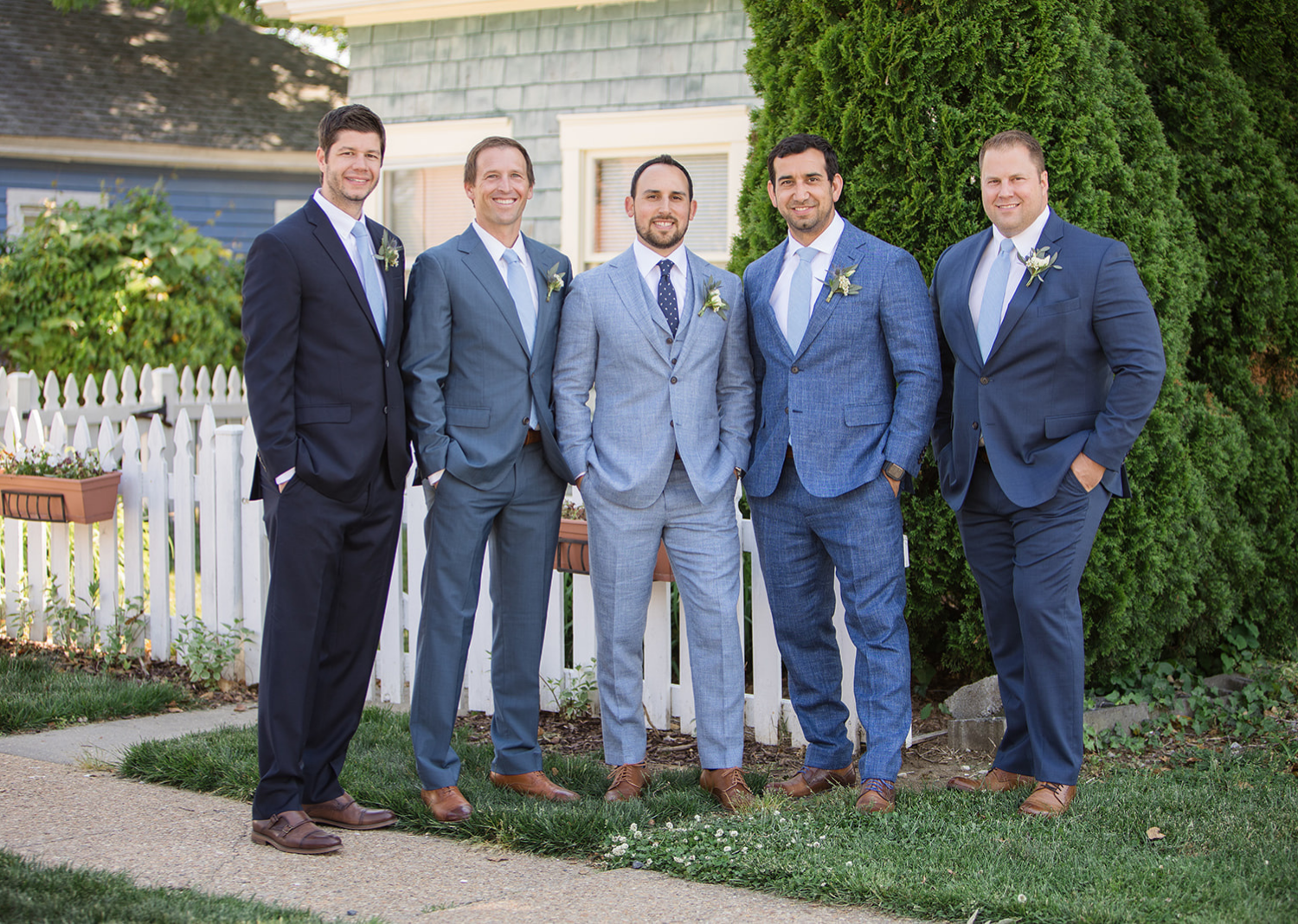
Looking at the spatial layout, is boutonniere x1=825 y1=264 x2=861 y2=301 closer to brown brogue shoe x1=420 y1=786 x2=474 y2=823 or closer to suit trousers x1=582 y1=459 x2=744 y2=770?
suit trousers x1=582 y1=459 x2=744 y2=770

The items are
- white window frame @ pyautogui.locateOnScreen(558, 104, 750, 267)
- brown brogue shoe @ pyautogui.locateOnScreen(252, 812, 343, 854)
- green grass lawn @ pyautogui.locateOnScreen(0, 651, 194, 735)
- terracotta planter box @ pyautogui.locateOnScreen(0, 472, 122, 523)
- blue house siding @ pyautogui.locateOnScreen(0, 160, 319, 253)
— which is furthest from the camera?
blue house siding @ pyautogui.locateOnScreen(0, 160, 319, 253)

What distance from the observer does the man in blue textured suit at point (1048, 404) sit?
4.29 m

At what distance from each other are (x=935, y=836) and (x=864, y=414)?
4.81 feet

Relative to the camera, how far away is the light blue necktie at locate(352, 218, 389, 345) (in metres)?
4.34

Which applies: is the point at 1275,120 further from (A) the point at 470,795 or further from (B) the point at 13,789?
(B) the point at 13,789

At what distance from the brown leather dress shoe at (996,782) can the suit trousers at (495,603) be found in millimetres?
1600

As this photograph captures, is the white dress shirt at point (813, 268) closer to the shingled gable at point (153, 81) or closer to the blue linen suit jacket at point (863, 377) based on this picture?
the blue linen suit jacket at point (863, 377)

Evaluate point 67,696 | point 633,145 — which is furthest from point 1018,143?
point 633,145

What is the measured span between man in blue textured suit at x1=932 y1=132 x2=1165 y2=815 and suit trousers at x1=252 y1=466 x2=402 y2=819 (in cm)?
216

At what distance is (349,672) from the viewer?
4.41m

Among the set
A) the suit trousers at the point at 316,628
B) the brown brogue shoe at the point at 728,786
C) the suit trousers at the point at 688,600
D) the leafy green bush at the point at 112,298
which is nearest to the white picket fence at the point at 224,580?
the suit trousers at the point at 688,600

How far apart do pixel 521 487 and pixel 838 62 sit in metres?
2.43

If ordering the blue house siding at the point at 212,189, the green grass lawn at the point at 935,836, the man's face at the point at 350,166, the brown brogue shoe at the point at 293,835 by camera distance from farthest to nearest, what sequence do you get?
the blue house siding at the point at 212,189 < the man's face at the point at 350,166 < the brown brogue shoe at the point at 293,835 < the green grass lawn at the point at 935,836

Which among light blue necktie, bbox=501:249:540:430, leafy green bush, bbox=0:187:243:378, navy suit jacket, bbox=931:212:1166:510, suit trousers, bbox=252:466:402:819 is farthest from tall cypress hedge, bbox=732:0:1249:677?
leafy green bush, bbox=0:187:243:378
